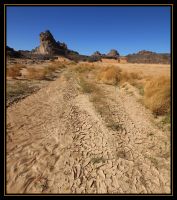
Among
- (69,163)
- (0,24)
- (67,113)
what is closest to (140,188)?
(69,163)

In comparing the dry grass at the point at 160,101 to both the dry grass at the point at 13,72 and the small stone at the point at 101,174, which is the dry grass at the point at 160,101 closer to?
the small stone at the point at 101,174

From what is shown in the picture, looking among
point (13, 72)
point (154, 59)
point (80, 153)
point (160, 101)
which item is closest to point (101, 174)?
point (80, 153)

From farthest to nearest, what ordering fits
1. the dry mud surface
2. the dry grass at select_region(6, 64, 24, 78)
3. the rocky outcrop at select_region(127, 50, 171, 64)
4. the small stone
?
the rocky outcrop at select_region(127, 50, 171, 64) < the dry grass at select_region(6, 64, 24, 78) < the small stone < the dry mud surface

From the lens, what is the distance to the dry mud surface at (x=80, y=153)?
9.87 ft

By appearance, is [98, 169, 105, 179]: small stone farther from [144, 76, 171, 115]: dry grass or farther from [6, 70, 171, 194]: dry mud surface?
[144, 76, 171, 115]: dry grass

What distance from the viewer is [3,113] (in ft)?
11.5

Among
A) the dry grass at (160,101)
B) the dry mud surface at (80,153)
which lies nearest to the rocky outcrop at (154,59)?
the dry grass at (160,101)

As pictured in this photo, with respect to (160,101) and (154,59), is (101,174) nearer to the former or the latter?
(160,101)

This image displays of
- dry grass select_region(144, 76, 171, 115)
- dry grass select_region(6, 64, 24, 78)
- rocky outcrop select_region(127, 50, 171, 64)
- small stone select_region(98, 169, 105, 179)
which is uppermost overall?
rocky outcrop select_region(127, 50, 171, 64)

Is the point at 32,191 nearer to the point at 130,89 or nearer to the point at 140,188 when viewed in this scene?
the point at 140,188

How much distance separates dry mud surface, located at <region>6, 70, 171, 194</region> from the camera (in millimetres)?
3008

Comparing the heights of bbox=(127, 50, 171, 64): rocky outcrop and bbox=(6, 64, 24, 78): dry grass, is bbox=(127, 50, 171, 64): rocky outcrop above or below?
above

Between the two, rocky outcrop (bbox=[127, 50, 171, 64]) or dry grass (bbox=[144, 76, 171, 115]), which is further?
rocky outcrop (bbox=[127, 50, 171, 64])

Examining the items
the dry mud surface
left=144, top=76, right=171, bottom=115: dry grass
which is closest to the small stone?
the dry mud surface
